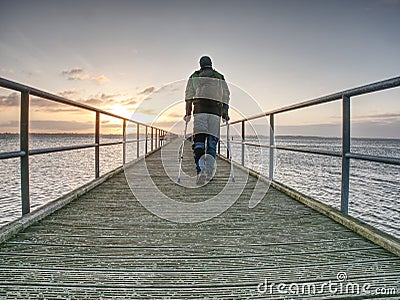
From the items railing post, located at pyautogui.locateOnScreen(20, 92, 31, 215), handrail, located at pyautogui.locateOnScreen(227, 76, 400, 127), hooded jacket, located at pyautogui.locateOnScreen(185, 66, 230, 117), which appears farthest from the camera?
hooded jacket, located at pyautogui.locateOnScreen(185, 66, 230, 117)

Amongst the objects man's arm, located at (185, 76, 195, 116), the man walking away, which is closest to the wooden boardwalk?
the man walking away

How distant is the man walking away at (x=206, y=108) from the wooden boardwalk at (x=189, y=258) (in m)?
2.03

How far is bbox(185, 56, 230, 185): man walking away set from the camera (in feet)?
15.2

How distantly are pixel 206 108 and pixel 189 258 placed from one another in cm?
298

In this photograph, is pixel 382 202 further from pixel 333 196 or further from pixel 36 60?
pixel 36 60

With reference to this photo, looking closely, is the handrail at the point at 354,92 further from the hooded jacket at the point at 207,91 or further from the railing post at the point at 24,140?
the railing post at the point at 24,140

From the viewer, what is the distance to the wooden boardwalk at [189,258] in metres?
1.57

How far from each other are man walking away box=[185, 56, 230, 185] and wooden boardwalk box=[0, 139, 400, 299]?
2.03m

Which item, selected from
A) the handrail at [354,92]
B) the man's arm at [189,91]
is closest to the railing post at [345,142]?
the handrail at [354,92]

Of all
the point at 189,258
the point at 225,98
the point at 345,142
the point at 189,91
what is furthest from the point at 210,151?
the point at 189,258

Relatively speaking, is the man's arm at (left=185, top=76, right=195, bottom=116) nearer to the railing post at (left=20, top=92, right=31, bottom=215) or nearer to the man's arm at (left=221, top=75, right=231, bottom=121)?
the man's arm at (left=221, top=75, right=231, bottom=121)

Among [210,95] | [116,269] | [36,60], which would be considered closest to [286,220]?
[116,269]

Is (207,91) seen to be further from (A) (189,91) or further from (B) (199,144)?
(B) (199,144)

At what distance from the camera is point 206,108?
4.71 meters
